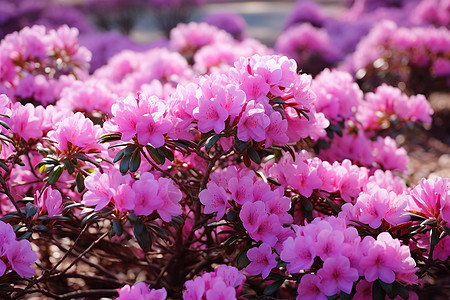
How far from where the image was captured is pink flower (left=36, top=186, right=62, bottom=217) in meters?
1.46

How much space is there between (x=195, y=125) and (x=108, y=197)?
12.1 inches

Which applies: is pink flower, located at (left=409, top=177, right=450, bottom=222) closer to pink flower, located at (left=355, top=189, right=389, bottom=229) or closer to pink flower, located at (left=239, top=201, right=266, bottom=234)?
pink flower, located at (left=355, top=189, right=389, bottom=229)

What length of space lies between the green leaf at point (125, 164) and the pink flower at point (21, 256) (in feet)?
0.99

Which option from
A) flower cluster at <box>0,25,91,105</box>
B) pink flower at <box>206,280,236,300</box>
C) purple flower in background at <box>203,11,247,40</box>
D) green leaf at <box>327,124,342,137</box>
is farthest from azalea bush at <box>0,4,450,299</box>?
purple flower in background at <box>203,11,247,40</box>

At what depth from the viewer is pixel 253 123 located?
1338 millimetres

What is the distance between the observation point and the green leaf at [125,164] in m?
1.35

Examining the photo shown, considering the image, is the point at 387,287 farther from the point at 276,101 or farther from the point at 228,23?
the point at 228,23

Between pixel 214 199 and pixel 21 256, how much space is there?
1.75 ft

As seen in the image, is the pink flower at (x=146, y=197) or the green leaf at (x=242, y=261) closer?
the pink flower at (x=146, y=197)

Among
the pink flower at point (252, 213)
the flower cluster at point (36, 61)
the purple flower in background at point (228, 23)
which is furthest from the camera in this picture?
the purple flower in background at point (228, 23)

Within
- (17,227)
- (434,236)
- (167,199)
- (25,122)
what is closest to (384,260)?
(434,236)

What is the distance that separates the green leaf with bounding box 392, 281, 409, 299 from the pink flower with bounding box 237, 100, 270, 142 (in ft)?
1.62

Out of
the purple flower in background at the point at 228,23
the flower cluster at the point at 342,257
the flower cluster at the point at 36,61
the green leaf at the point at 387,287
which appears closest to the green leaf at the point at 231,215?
the flower cluster at the point at 342,257

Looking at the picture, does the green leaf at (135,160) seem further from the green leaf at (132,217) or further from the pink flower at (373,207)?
the pink flower at (373,207)
